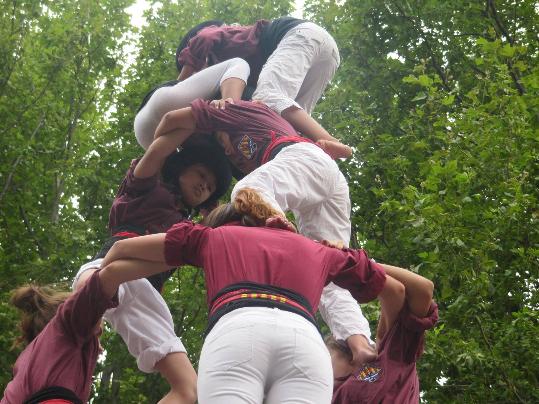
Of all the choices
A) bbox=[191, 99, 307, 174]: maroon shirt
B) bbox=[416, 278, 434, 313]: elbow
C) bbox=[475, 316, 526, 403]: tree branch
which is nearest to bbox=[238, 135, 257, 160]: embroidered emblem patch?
bbox=[191, 99, 307, 174]: maroon shirt

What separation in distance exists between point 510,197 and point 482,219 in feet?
1.03

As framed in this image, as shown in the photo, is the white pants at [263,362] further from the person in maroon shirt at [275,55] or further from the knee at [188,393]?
the person in maroon shirt at [275,55]

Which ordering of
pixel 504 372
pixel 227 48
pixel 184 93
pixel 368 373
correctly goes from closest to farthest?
pixel 368 373 → pixel 184 93 → pixel 227 48 → pixel 504 372

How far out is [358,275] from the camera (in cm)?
313

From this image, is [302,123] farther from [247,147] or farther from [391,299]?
[391,299]

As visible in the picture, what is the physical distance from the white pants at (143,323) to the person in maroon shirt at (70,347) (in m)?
0.43

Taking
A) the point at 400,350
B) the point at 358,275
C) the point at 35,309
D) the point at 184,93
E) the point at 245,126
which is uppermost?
the point at 184,93

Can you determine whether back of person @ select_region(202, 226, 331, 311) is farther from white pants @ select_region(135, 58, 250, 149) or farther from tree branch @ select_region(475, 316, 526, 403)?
tree branch @ select_region(475, 316, 526, 403)

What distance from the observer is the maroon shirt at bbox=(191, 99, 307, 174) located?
441cm

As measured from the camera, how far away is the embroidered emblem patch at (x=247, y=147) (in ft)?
14.6

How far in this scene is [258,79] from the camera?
530cm

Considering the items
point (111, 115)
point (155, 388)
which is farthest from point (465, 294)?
point (111, 115)

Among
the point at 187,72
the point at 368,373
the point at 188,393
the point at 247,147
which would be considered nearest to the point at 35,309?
the point at 188,393

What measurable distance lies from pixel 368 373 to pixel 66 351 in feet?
4.43
